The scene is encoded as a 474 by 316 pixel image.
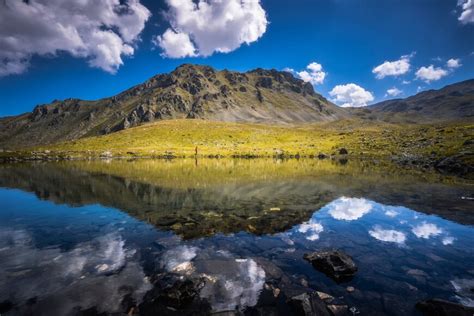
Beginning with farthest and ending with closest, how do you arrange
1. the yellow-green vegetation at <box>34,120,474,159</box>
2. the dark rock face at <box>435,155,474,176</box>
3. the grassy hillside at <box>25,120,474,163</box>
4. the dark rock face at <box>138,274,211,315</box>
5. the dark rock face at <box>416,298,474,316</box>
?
the yellow-green vegetation at <box>34,120,474,159</box>
the grassy hillside at <box>25,120,474,163</box>
the dark rock face at <box>435,155,474,176</box>
the dark rock face at <box>138,274,211,315</box>
the dark rock face at <box>416,298,474,316</box>

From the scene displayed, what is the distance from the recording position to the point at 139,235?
19609mm

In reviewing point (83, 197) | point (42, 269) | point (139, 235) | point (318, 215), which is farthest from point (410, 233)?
point (83, 197)

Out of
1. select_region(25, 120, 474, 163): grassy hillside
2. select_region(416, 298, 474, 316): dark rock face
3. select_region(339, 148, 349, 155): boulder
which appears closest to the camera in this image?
select_region(416, 298, 474, 316): dark rock face

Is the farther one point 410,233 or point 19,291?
point 410,233

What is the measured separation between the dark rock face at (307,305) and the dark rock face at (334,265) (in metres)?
2.66

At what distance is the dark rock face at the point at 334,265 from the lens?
44.0 ft

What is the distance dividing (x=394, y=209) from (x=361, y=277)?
17.9 m

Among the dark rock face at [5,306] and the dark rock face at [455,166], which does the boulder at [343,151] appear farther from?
the dark rock face at [5,306]

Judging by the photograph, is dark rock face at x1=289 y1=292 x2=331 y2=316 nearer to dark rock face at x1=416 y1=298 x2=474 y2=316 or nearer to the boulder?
dark rock face at x1=416 y1=298 x2=474 y2=316

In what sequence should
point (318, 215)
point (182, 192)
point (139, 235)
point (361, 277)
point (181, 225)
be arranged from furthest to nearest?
point (182, 192) < point (318, 215) < point (181, 225) < point (139, 235) < point (361, 277)

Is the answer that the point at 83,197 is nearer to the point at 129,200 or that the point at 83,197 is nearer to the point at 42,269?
the point at 129,200

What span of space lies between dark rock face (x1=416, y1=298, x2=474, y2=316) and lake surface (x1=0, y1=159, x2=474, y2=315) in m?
0.44

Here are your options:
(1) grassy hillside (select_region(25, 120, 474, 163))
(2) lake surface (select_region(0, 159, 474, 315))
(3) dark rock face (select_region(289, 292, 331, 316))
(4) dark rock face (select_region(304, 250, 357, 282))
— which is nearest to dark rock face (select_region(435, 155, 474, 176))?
(1) grassy hillside (select_region(25, 120, 474, 163))

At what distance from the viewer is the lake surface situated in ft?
37.7
